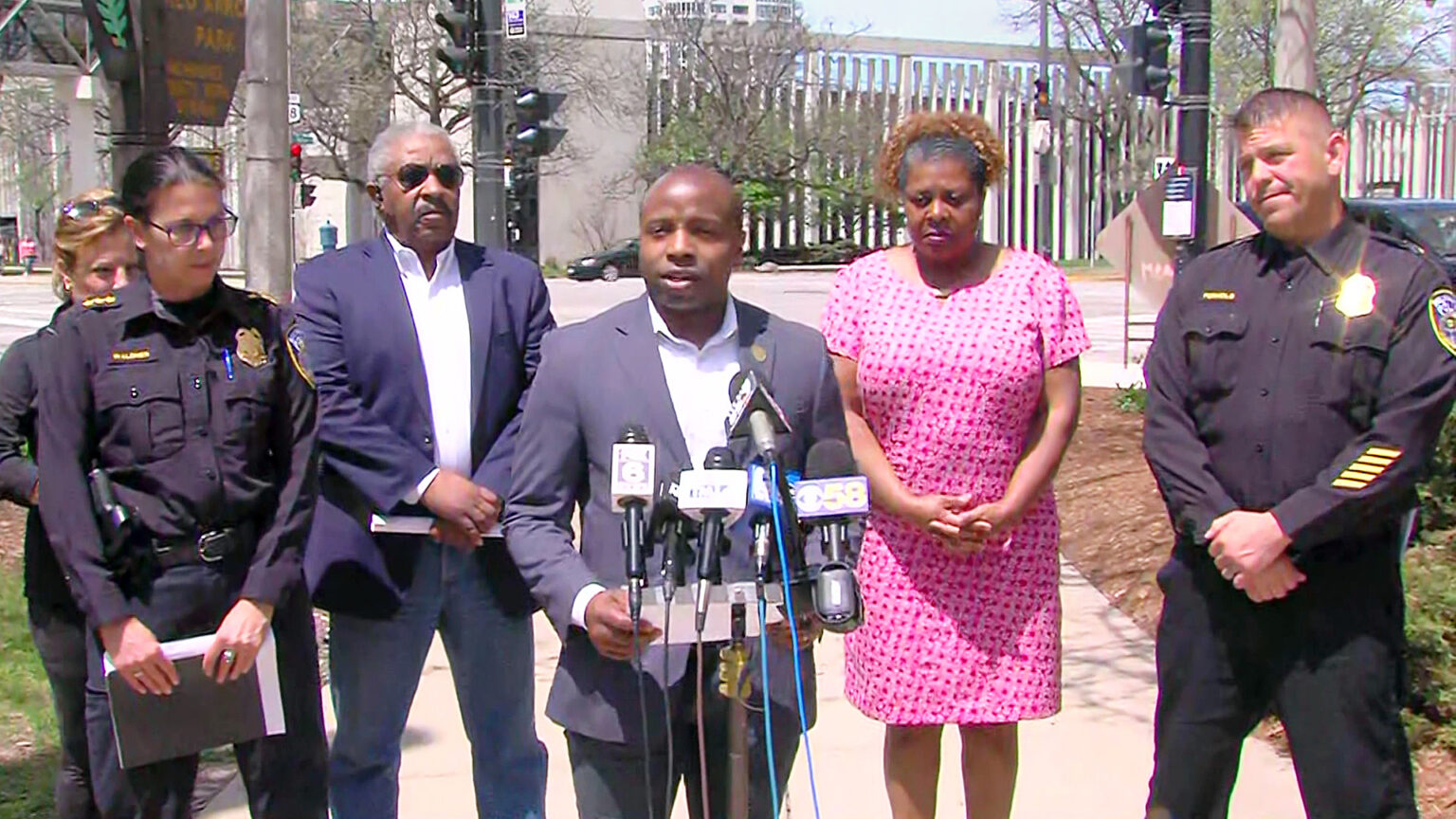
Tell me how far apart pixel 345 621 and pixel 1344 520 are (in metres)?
2.35

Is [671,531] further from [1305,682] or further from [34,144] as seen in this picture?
[34,144]

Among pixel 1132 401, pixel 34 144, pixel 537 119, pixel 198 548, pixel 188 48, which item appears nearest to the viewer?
pixel 198 548

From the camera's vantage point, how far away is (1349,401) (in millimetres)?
3441

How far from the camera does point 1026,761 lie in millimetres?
5676

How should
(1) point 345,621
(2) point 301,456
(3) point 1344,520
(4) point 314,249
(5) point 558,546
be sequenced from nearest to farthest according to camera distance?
(5) point 558,546 < (3) point 1344,520 < (2) point 301,456 < (1) point 345,621 < (4) point 314,249

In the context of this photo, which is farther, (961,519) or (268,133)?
(268,133)

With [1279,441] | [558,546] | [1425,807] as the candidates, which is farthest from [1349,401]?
[1425,807]

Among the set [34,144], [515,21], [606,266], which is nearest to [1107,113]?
[606,266]

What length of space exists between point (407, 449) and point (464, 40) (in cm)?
1033

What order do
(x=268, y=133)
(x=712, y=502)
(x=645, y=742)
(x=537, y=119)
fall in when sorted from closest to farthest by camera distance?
(x=712, y=502)
(x=645, y=742)
(x=268, y=133)
(x=537, y=119)

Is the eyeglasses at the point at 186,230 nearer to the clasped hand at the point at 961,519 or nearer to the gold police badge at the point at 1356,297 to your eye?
the clasped hand at the point at 961,519

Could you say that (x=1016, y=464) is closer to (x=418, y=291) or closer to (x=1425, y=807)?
(x=418, y=291)

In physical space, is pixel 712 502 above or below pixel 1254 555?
above

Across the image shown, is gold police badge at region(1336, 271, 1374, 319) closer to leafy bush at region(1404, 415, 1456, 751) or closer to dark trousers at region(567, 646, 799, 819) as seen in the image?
dark trousers at region(567, 646, 799, 819)
